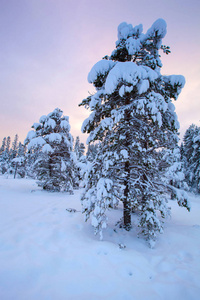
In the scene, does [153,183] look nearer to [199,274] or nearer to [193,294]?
[199,274]

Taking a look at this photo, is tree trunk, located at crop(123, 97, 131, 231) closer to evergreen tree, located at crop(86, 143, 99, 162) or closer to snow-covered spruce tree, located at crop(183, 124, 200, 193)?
evergreen tree, located at crop(86, 143, 99, 162)

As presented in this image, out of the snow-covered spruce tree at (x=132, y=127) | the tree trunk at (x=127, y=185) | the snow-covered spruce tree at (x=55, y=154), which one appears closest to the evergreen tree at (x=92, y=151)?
the snow-covered spruce tree at (x=132, y=127)

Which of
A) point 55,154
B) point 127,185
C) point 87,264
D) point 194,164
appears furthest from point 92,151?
point 194,164

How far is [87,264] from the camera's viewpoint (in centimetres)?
343

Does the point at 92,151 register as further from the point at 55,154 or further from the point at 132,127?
the point at 132,127

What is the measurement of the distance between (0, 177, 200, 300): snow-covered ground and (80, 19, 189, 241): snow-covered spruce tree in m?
0.75

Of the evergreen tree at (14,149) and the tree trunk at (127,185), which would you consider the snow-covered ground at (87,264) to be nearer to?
the tree trunk at (127,185)

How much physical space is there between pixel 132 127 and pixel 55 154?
31.5 ft

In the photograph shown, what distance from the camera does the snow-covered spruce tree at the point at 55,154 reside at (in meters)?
11.9

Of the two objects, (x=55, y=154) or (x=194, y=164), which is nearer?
(x=55, y=154)

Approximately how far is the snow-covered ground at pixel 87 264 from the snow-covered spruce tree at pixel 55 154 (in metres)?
6.85

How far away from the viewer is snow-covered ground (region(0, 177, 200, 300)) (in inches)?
106

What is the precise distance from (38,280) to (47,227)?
7.98 feet

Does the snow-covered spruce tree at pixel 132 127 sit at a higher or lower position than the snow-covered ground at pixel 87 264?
higher
